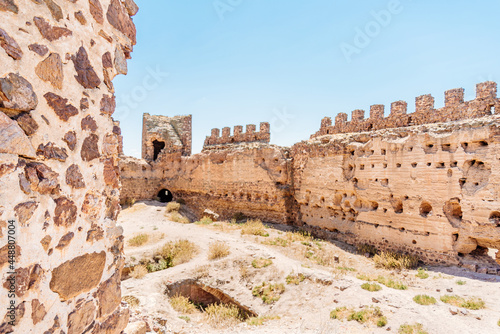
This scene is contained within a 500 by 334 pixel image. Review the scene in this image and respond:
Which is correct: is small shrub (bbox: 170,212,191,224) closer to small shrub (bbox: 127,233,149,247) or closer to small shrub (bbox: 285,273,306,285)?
small shrub (bbox: 127,233,149,247)

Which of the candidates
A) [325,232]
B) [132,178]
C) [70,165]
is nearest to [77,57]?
[70,165]

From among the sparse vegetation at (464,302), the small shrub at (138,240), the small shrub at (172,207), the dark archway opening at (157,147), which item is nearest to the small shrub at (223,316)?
the small shrub at (138,240)

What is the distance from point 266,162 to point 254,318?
8733 mm

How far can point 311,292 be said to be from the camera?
7449 mm

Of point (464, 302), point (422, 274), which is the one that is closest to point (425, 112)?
point (422, 274)

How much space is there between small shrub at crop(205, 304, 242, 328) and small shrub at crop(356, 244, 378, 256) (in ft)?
17.0

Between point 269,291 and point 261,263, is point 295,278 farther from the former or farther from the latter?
point 261,263

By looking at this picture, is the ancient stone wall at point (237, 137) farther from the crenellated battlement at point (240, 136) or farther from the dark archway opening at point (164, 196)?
the dark archway opening at point (164, 196)

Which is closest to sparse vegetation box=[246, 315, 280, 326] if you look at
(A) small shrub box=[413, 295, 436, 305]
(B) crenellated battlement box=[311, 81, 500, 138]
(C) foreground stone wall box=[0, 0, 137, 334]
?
(A) small shrub box=[413, 295, 436, 305]

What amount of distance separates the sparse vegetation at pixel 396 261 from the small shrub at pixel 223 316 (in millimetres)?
4771

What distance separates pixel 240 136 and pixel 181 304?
1116 centimetres

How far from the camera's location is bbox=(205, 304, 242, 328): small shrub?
7002 millimetres

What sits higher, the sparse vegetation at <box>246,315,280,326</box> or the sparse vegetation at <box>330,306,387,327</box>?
the sparse vegetation at <box>330,306,387,327</box>

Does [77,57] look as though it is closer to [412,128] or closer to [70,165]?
[70,165]
